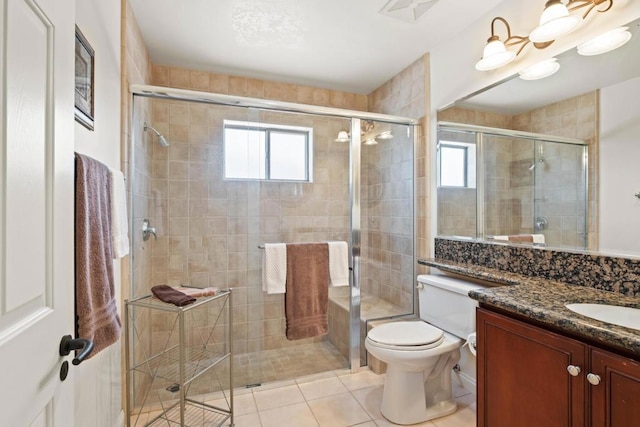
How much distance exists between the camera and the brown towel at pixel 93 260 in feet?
3.07

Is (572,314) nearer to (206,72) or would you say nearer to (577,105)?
A: (577,105)

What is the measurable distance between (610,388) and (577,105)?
1277 millimetres

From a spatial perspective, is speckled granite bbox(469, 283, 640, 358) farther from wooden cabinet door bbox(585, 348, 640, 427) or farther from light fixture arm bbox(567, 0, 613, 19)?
light fixture arm bbox(567, 0, 613, 19)

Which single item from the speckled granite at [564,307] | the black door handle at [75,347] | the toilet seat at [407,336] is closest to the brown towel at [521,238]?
the speckled granite at [564,307]

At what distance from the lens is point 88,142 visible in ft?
4.00

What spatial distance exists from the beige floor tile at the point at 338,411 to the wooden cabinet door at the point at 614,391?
120 cm

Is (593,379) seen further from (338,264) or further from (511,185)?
(338,264)

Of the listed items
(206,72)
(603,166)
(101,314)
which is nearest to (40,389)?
(101,314)

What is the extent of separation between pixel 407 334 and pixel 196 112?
2036mm

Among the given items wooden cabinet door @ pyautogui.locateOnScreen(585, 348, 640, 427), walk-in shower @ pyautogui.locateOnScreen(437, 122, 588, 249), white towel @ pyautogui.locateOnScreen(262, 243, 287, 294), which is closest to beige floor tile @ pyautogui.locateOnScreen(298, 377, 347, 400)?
white towel @ pyautogui.locateOnScreen(262, 243, 287, 294)

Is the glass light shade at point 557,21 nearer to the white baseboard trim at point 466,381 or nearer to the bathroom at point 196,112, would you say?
the bathroom at point 196,112

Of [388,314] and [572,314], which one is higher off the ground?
[572,314]

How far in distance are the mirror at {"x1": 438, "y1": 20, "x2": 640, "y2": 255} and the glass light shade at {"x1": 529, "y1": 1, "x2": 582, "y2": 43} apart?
0.15 metres

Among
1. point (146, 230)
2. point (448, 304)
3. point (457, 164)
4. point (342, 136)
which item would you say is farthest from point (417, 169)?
point (146, 230)
